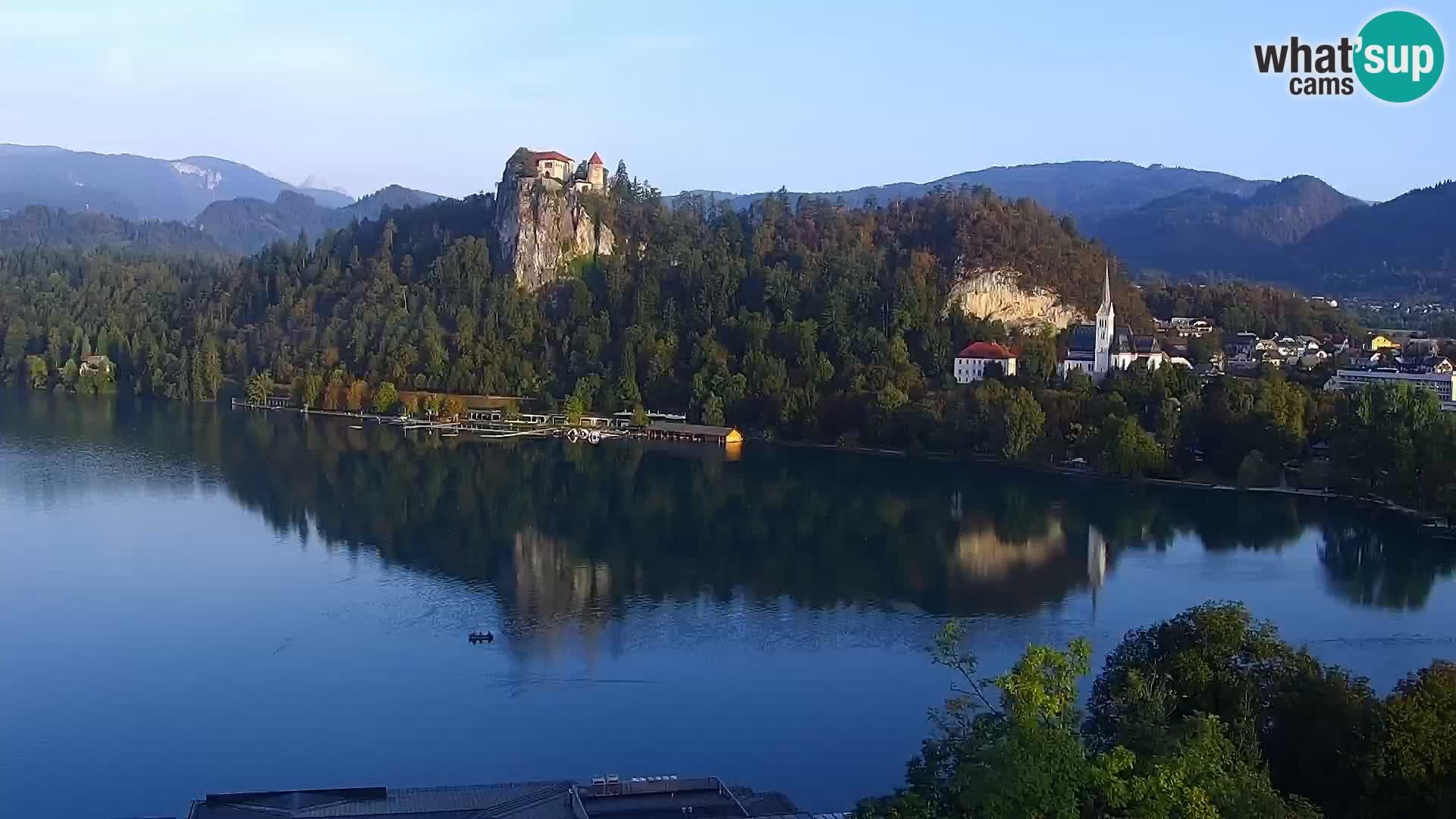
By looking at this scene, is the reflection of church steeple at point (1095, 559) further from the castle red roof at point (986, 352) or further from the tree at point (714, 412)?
the tree at point (714, 412)

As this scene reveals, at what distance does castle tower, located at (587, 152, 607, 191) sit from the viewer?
4719 cm

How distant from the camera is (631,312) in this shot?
3928 cm

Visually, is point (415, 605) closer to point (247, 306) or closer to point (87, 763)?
point (87, 763)

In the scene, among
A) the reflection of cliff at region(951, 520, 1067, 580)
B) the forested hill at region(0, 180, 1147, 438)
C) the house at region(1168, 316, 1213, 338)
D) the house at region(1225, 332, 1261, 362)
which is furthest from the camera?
the house at region(1168, 316, 1213, 338)

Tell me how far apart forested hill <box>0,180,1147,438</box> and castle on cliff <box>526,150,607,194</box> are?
3.11 ft

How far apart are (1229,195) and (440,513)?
89.1 meters

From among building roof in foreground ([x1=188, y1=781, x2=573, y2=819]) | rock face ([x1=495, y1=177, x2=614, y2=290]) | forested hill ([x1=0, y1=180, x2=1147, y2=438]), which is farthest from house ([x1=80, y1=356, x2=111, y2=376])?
building roof in foreground ([x1=188, y1=781, x2=573, y2=819])

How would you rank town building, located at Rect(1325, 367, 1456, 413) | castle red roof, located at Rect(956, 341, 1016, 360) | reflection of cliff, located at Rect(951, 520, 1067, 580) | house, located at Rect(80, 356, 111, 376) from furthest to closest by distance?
1. house, located at Rect(80, 356, 111, 376)
2. castle red roof, located at Rect(956, 341, 1016, 360)
3. town building, located at Rect(1325, 367, 1456, 413)
4. reflection of cliff, located at Rect(951, 520, 1067, 580)

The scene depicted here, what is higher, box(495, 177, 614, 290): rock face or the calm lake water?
box(495, 177, 614, 290): rock face

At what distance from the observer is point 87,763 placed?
1066 centimetres

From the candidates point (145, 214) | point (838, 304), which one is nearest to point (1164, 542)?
point (838, 304)

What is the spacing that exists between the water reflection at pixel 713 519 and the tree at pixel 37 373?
41.9ft

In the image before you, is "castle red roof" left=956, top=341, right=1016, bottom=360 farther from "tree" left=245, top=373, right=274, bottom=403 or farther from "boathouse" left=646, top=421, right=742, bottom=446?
"tree" left=245, top=373, right=274, bottom=403

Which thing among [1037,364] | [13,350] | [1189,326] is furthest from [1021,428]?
[13,350]
